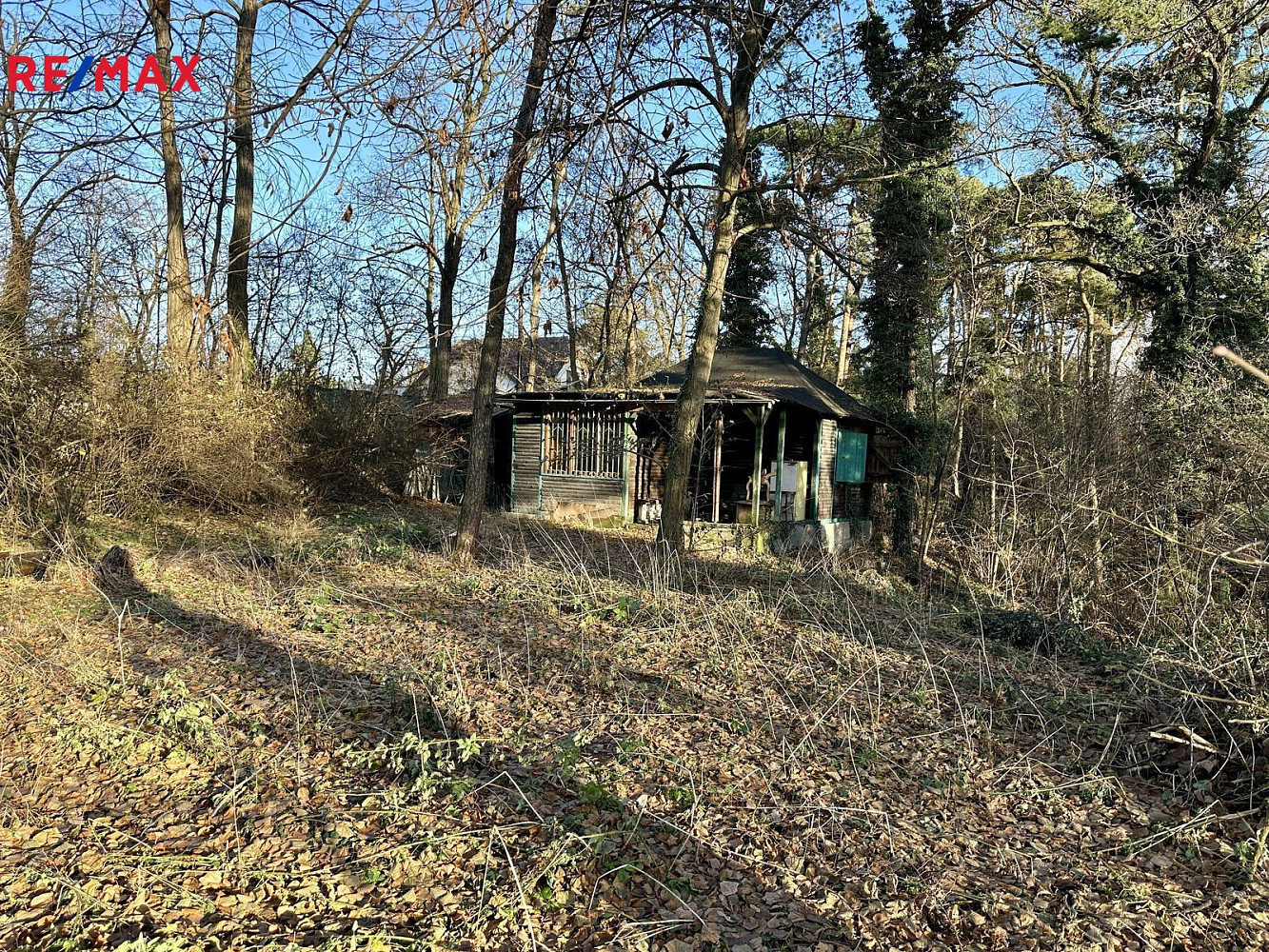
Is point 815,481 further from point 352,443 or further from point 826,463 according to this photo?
point 352,443

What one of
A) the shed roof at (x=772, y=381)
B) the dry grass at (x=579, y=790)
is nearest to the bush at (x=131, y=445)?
the dry grass at (x=579, y=790)

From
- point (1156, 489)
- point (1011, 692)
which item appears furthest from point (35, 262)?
point (1156, 489)

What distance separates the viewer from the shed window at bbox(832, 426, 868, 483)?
1884 centimetres


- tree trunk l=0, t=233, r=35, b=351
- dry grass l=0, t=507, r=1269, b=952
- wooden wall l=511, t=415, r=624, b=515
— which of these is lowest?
dry grass l=0, t=507, r=1269, b=952

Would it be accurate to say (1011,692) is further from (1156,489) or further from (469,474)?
(1156,489)

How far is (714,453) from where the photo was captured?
15.9 metres

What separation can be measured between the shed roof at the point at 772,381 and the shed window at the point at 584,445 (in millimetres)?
1351

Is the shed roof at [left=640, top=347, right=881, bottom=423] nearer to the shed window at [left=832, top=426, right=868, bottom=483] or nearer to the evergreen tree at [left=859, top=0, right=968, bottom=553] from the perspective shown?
the shed window at [left=832, top=426, right=868, bottom=483]

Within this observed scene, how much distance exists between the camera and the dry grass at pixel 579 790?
10.1 ft

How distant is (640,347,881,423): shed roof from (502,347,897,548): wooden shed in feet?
0.15

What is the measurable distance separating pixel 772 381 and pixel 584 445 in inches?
173

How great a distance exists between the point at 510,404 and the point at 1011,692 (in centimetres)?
1321

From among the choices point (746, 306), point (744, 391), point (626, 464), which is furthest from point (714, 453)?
point (746, 306)

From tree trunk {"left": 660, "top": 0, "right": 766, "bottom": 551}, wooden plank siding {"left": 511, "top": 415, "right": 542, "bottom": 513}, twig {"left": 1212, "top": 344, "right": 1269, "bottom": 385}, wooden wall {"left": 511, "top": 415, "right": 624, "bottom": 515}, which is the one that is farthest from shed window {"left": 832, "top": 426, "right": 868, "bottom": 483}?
twig {"left": 1212, "top": 344, "right": 1269, "bottom": 385}
